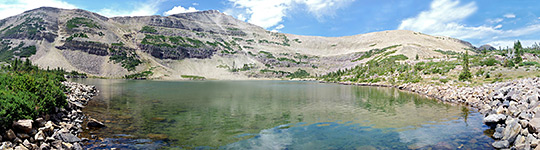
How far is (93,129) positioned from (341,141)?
18491mm

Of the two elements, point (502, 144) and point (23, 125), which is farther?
point (502, 144)

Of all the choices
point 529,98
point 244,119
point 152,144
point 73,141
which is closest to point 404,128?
point 529,98

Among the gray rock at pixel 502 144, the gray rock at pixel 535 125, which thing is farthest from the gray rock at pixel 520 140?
the gray rock at pixel 535 125

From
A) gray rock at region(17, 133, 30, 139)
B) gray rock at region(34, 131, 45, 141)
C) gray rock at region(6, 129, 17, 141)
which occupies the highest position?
gray rock at region(6, 129, 17, 141)

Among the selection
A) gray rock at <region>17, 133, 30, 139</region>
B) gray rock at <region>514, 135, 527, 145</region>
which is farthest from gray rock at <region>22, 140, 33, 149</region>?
gray rock at <region>514, 135, 527, 145</region>

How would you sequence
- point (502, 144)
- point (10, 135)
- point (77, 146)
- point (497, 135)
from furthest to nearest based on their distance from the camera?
point (497, 135)
point (502, 144)
point (77, 146)
point (10, 135)

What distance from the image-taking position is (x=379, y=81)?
10294cm

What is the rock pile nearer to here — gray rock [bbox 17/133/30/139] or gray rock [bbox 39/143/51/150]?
gray rock [bbox 39/143/51/150]

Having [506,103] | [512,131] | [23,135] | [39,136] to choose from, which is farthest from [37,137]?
[506,103]

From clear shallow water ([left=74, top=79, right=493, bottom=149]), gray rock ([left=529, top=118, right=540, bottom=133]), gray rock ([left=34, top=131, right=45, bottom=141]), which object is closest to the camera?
gray rock ([left=34, top=131, right=45, bottom=141])

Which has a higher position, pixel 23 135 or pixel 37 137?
pixel 23 135

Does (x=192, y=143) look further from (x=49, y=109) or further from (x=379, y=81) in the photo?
(x=379, y=81)

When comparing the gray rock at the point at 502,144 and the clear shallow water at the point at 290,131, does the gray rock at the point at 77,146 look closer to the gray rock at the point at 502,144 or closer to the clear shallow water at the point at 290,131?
the clear shallow water at the point at 290,131

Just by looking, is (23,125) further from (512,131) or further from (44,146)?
(512,131)
